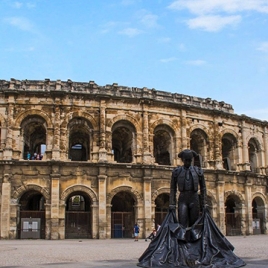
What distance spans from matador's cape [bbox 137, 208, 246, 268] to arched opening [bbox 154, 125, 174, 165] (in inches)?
671

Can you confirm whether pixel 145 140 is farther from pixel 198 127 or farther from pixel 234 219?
pixel 234 219

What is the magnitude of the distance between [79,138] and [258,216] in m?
13.5

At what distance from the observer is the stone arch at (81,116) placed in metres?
23.1

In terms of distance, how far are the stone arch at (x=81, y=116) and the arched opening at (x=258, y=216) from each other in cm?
1237

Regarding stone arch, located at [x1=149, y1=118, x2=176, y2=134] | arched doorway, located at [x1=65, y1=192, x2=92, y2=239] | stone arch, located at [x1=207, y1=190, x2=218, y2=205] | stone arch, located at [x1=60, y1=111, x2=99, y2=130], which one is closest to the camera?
arched doorway, located at [x1=65, y1=192, x2=92, y2=239]

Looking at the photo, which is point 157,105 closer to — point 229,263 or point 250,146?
point 250,146

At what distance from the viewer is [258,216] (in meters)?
28.6

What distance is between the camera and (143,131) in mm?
24172

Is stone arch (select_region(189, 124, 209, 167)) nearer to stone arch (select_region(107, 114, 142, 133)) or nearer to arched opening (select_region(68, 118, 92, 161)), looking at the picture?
stone arch (select_region(107, 114, 142, 133))

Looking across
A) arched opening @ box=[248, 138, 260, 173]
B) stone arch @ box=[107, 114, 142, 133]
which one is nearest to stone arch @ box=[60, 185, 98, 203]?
stone arch @ box=[107, 114, 142, 133]

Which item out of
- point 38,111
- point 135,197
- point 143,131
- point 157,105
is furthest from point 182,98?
point 38,111

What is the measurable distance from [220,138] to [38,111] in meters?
11.7

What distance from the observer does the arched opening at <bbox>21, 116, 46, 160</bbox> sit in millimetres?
23359

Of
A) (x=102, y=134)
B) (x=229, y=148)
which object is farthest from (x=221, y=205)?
(x=102, y=134)
